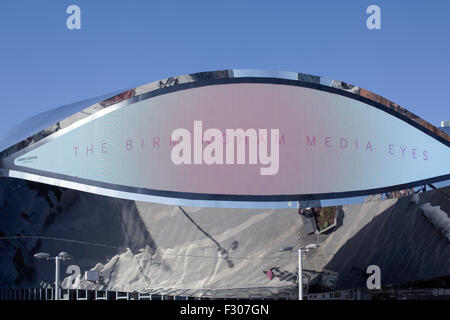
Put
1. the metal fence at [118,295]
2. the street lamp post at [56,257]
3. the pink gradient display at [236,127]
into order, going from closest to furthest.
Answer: the street lamp post at [56,257] → the pink gradient display at [236,127] → the metal fence at [118,295]

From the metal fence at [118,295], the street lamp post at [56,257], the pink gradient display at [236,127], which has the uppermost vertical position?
the pink gradient display at [236,127]

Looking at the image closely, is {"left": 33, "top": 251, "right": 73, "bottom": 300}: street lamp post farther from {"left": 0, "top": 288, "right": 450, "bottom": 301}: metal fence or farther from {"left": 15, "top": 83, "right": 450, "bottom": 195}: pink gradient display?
{"left": 15, "top": 83, "right": 450, "bottom": 195}: pink gradient display

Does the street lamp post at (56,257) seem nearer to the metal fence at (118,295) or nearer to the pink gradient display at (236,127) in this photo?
the metal fence at (118,295)

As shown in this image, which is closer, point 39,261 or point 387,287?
point 39,261

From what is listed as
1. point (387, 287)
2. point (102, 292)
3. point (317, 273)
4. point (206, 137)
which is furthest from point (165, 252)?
point (387, 287)

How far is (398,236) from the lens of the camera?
90.6 feet

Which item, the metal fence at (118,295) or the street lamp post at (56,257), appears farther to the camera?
the metal fence at (118,295)

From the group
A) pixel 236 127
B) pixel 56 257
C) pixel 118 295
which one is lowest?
pixel 118 295

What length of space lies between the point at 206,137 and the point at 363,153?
25.4 ft

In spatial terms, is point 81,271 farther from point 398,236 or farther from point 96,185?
point 398,236

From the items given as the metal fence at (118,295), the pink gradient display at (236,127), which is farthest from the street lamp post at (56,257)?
the pink gradient display at (236,127)

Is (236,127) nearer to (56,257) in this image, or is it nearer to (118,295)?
(118,295)

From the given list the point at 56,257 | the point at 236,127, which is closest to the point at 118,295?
the point at 56,257

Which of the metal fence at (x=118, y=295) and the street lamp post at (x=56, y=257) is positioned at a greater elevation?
the street lamp post at (x=56, y=257)
